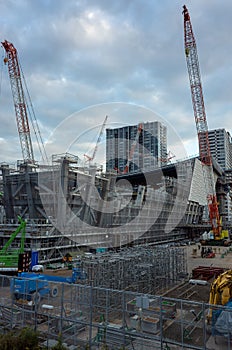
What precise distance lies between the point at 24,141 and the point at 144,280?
3768cm

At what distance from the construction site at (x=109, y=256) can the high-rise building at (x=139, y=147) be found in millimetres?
26448

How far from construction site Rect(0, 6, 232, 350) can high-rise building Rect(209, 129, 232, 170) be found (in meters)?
96.7

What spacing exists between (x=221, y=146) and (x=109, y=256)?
569ft

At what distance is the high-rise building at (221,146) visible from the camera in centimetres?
18075

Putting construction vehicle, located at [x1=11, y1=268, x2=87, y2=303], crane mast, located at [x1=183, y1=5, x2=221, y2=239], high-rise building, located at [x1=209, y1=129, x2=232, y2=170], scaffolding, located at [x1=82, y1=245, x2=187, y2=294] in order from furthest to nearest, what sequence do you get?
high-rise building, located at [x1=209, y1=129, x2=232, y2=170] → crane mast, located at [x1=183, y1=5, x2=221, y2=239] → scaffolding, located at [x1=82, y1=245, x2=187, y2=294] → construction vehicle, located at [x1=11, y1=268, x2=87, y2=303]

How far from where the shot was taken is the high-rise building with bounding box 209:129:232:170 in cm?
18075

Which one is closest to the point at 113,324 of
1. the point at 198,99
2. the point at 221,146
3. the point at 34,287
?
the point at 34,287

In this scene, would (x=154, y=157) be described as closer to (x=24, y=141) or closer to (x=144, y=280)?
(x=24, y=141)

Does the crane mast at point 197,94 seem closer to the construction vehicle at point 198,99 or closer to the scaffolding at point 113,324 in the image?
the construction vehicle at point 198,99

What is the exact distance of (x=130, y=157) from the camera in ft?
361

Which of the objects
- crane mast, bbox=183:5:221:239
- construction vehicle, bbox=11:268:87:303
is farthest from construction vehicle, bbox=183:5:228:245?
construction vehicle, bbox=11:268:87:303

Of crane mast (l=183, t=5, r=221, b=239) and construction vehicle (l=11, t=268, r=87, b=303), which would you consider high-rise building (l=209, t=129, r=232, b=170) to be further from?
construction vehicle (l=11, t=268, r=87, b=303)

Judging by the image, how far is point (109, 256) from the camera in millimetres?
22688

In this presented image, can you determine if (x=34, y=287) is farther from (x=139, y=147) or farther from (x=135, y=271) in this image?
(x=139, y=147)
